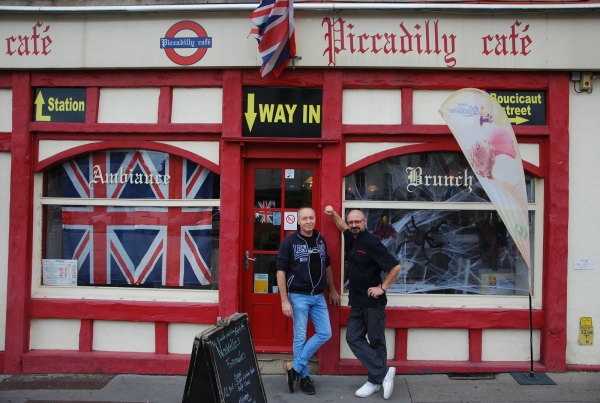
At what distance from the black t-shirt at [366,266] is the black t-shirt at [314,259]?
0.34 meters

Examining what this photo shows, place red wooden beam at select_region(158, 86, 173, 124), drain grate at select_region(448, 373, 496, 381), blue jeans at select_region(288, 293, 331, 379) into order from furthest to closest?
red wooden beam at select_region(158, 86, 173, 124) < drain grate at select_region(448, 373, 496, 381) < blue jeans at select_region(288, 293, 331, 379)

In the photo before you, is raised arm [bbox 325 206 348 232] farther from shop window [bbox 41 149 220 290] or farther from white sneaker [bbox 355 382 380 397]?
white sneaker [bbox 355 382 380 397]

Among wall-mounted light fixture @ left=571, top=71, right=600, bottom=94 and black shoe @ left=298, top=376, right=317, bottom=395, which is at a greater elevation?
wall-mounted light fixture @ left=571, top=71, right=600, bottom=94

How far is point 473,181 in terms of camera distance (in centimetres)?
611

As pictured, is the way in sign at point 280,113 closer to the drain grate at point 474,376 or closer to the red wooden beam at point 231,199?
the red wooden beam at point 231,199

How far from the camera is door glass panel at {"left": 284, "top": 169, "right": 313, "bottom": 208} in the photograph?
243 inches

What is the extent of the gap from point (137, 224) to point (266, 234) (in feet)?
5.12

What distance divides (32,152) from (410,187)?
445 centimetres

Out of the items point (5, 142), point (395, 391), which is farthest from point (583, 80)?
point (5, 142)

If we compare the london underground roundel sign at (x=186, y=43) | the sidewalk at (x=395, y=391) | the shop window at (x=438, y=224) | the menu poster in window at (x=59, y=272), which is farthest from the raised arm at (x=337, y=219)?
the menu poster in window at (x=59, y=272)

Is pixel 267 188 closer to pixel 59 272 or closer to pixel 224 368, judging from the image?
pixel 224 368

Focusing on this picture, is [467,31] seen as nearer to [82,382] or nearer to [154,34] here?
[154,34]

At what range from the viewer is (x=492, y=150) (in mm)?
5211

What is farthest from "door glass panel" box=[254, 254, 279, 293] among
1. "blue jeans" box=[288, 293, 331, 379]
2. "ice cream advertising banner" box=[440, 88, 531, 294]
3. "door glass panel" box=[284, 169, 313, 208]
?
"ice cream advertising banner" box=[440, 88, 531, 294]
